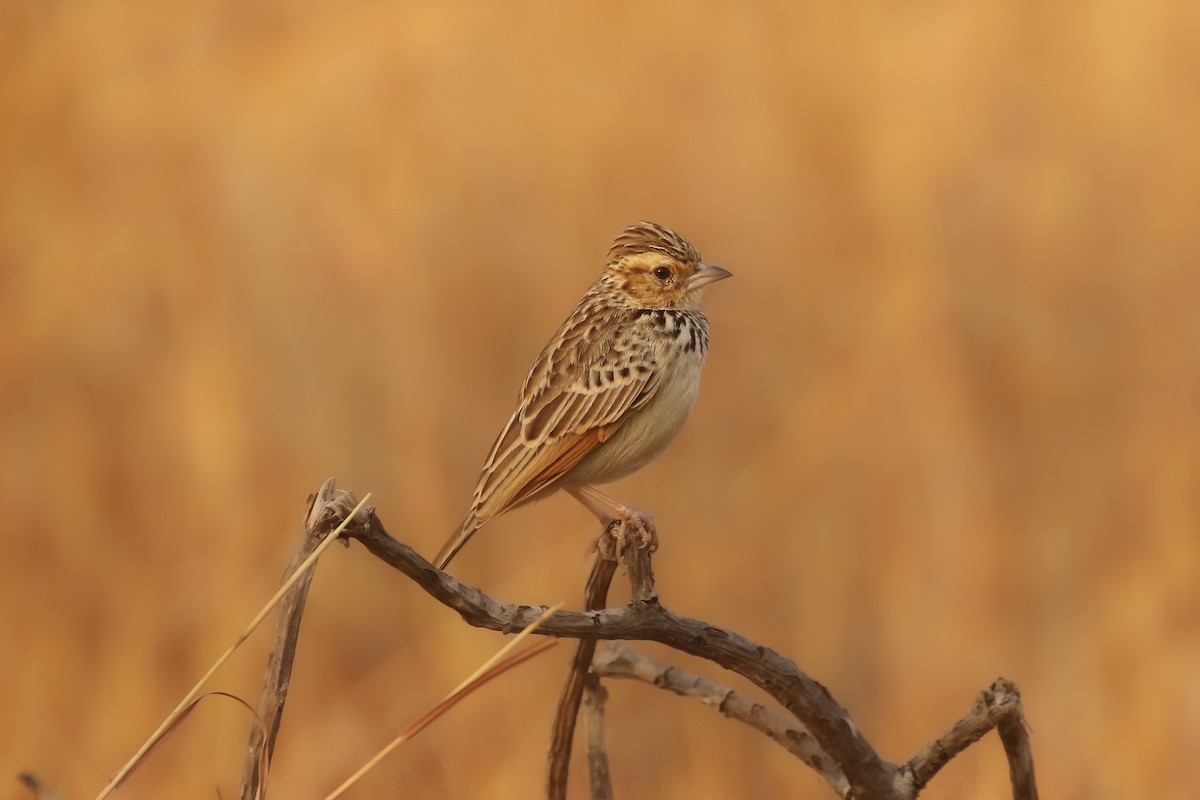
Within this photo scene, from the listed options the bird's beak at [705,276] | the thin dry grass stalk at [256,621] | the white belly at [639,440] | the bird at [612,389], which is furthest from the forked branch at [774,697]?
the bird's beak at [705,276]

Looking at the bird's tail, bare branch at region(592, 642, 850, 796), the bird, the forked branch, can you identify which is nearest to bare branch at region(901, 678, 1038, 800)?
the forked branch

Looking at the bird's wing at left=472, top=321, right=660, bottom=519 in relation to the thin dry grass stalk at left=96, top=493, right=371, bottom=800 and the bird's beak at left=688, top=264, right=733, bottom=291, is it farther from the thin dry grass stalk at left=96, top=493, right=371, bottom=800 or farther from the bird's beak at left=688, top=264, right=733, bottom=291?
the thin dry grass stalk at left=96, top=493, right=371, bottom=800

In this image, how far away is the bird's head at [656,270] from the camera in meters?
3.16

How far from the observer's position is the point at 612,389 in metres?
2.84

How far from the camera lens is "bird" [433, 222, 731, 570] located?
8.75 feet

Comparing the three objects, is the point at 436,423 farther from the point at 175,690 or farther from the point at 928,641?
the point at 928,641

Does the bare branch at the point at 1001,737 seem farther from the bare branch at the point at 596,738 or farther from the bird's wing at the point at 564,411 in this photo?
the bird's wing at the point at 564,411

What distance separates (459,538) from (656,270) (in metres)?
1.02

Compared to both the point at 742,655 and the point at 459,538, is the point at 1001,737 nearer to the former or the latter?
the point at 742,655

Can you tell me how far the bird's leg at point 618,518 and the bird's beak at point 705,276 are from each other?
562 mm

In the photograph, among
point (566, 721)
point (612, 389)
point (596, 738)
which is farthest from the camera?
point (612, 389)

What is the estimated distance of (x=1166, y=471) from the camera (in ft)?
14.7

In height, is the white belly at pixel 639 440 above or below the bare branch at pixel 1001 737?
above

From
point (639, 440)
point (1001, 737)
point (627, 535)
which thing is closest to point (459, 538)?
point (627, 535)
